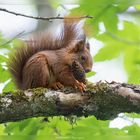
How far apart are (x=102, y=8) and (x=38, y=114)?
430 millimetres

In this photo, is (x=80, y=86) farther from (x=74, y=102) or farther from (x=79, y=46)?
(x=79, y=46)

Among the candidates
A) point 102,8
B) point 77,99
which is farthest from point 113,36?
point 77,99

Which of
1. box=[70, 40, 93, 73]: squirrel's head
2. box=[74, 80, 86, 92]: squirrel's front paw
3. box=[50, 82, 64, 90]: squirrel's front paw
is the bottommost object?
box=[50, 82, 64, 90]: squirrel's front paw

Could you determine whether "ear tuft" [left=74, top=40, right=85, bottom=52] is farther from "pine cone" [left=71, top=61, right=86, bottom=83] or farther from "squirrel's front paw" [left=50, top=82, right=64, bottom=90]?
"squirrel's front paw" [left=50, top=82, right=64, bottom=90]

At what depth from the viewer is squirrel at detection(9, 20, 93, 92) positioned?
1638 mm

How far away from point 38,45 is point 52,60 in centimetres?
11

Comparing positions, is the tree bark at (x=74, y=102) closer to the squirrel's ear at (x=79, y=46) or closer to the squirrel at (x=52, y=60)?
Result: the squirrel at (x=52, y=60)

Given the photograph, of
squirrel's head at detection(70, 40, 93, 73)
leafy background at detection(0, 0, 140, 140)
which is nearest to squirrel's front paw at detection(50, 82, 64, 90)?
leafy background at detection(0, 0, 140, 140)

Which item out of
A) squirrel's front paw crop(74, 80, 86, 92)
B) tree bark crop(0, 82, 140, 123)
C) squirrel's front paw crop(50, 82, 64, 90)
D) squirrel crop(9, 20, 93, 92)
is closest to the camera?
tree bark crop(0, 82, 140, 123)

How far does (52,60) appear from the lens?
1738mm

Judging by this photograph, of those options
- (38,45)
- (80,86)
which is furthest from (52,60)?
(80,86)

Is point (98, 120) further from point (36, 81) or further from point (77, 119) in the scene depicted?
point (36, 81)

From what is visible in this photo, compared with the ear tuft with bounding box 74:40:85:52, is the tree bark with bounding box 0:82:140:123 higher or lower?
lower

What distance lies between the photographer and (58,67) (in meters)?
1.75
